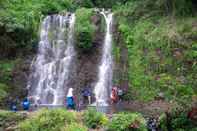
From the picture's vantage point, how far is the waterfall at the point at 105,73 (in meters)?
28.4

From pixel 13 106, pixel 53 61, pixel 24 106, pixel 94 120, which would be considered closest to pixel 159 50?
pixel 53 61

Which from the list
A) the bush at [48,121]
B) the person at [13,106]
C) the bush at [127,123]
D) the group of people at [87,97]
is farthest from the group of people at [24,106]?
the bush at [127,123]

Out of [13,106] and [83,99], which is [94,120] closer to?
[83,99]

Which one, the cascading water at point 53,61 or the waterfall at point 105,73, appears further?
the cascading water at point 53,61

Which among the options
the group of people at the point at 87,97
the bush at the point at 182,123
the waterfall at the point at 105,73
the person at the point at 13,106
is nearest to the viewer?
the bush at the point at 182,123

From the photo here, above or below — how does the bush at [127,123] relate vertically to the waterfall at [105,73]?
below

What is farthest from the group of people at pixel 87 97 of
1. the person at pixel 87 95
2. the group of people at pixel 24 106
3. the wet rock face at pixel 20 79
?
the wet rock face at pixel 20 79

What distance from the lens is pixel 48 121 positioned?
1898 centimetres

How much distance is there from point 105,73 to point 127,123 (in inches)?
451

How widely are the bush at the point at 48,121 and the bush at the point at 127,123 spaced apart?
1988 millimetres

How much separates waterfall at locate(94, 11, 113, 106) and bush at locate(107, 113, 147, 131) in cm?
918

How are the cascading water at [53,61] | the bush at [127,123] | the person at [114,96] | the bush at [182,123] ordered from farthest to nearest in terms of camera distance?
the cascading water at [53,61]
the person at [114,96]
the bush at [182,123]
the bush at [127,123]

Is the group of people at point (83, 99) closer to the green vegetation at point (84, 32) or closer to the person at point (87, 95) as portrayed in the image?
the person at point (87, 95)

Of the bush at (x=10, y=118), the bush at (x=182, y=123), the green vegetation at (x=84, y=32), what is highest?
the green vegetation at (x=84, y=32)
